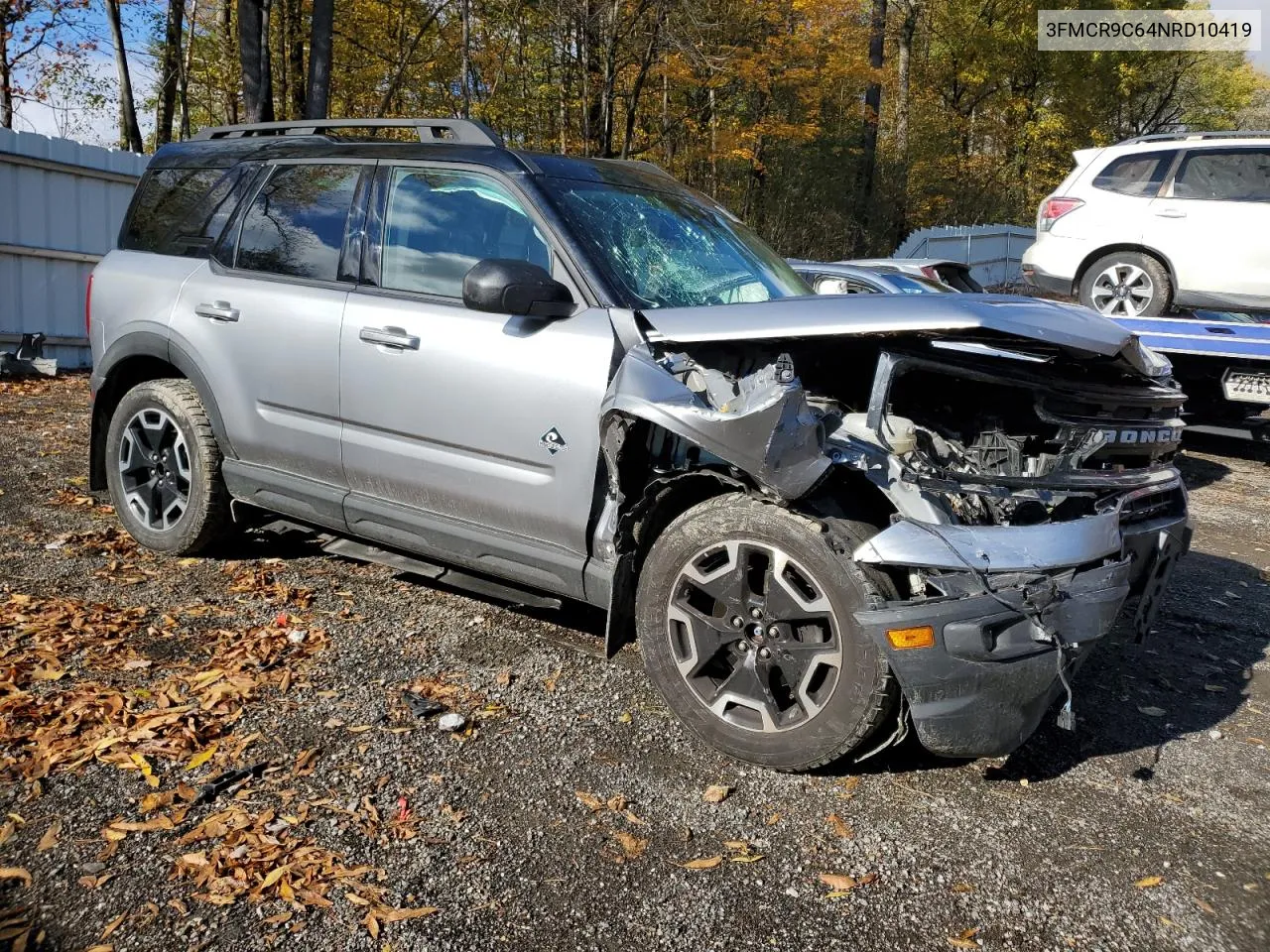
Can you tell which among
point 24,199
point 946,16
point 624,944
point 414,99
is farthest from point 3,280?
point 946,16

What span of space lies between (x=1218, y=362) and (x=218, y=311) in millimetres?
7512

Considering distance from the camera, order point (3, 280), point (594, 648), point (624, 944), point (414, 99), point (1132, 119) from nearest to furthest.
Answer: point (624, 944) < point (594, 648) < point (3, 280) < point (414, 99) < point (1132, 119)

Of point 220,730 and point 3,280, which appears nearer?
point 220,730

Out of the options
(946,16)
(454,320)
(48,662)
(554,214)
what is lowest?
(48,662)

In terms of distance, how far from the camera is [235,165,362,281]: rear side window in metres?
4.30

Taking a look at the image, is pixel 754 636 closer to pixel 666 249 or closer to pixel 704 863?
pixel 704 863

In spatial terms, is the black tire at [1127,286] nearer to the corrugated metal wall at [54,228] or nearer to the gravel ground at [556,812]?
the gravel ground at [556,812]

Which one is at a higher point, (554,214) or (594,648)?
(554,214)

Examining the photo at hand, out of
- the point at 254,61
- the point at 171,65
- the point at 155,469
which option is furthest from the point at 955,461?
the point at 171,65

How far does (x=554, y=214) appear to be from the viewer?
3742 millimetres

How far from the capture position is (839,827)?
9.63 feet

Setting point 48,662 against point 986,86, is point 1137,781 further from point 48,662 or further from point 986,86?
point 986,86

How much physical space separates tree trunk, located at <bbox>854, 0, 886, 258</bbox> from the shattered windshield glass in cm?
2147

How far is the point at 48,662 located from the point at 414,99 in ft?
67.8
